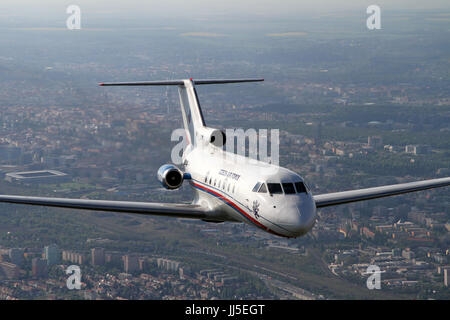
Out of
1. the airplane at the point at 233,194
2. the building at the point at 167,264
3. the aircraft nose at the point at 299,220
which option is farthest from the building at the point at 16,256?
the aircraft nose at the point at 299,220

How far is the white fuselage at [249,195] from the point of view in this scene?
33.0 metres

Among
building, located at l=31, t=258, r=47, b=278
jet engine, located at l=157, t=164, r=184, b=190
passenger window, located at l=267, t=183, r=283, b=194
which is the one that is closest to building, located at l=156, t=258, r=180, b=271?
building, located at l=31, t=258, r=47, b=278

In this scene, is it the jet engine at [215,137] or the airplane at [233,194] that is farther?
the jet engine at [215,137]

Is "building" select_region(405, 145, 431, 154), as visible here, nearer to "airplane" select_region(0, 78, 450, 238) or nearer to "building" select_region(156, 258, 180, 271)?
"building" select_region(156, 258, 180, 271)

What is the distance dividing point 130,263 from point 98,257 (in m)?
4.11

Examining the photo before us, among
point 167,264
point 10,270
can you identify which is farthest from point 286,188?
point 10,270

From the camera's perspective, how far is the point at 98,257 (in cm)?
7588

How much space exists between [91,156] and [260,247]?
56812 millimetres

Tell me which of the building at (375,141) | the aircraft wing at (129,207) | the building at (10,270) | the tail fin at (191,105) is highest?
the tail fin at (191,105)

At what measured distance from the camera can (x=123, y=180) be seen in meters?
108

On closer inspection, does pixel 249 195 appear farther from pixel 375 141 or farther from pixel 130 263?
pixel 375 141

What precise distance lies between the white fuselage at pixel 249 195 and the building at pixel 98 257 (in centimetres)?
3293

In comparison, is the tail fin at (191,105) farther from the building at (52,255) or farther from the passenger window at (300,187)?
the building at (52,255)

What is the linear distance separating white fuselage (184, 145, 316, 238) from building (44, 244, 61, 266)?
37.5m
